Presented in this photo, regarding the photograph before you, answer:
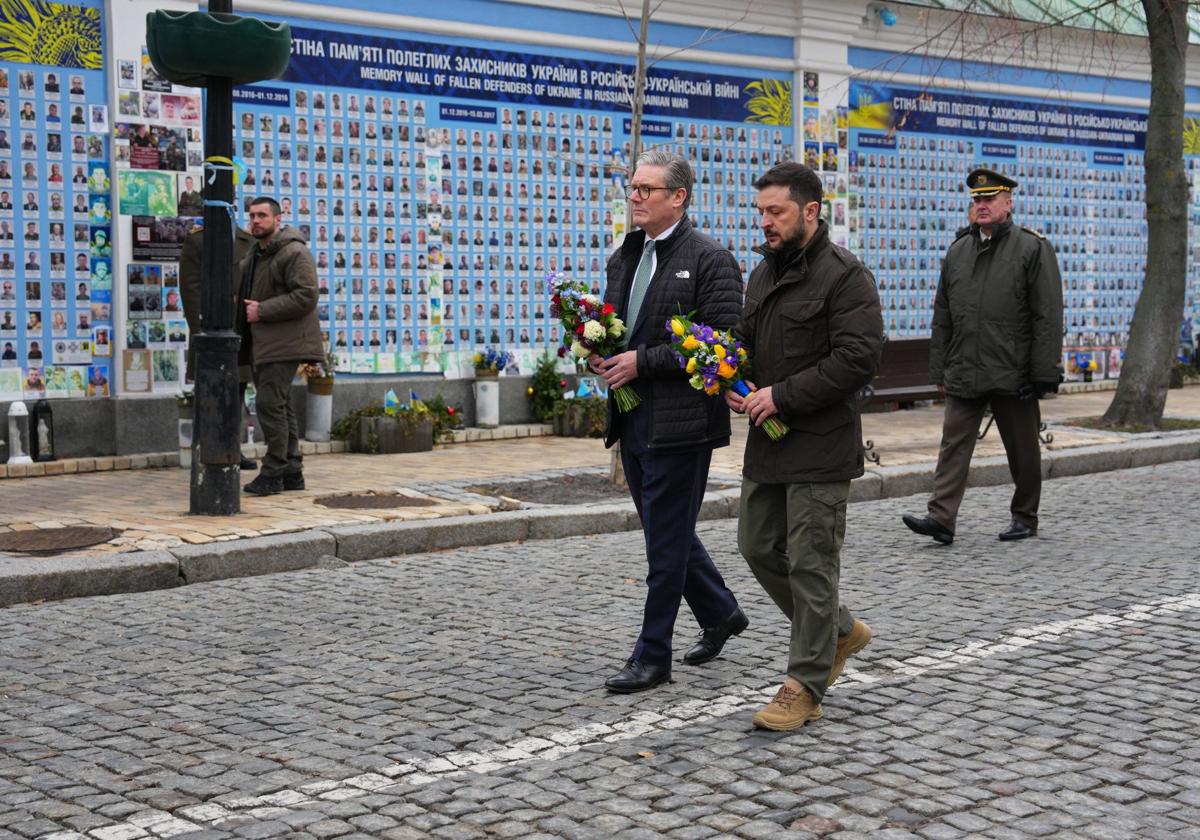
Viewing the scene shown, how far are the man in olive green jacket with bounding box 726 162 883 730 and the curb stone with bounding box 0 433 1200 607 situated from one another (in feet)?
12.5

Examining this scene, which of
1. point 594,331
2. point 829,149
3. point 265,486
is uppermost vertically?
point 829,149

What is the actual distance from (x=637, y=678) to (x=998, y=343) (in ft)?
13.8

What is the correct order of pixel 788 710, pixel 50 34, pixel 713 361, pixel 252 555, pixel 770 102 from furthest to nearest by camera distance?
pixel 770 102 < pixel 50 34 < pixel 252 555 < pixel 713 361 < pixel 788 710

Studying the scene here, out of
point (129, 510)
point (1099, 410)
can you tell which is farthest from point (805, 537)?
point (1099, 410)

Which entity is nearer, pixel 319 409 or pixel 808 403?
pixel 808 403

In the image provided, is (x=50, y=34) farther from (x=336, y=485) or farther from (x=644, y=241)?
(x=644, y=241)

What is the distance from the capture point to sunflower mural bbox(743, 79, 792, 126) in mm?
16328

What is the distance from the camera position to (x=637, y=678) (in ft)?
19.3

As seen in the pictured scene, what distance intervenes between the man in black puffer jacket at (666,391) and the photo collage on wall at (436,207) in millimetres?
7701

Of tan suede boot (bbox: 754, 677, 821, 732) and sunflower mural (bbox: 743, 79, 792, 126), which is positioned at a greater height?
sunflower mural (bbox: 743, 79, 792, 126)

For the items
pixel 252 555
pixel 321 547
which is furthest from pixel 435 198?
pixel 252 555

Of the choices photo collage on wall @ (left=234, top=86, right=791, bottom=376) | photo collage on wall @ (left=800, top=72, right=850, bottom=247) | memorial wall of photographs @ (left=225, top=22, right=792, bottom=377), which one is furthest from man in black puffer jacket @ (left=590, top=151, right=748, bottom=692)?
photo collage on wall @ (left=800, top=72, right=850, bottom=247)

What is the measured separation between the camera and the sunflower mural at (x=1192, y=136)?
830 inches

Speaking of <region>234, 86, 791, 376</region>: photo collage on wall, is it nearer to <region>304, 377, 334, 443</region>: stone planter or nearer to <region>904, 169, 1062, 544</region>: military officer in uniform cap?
<region>304, 377, 334, 443</region>: stone planter
